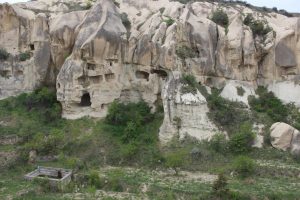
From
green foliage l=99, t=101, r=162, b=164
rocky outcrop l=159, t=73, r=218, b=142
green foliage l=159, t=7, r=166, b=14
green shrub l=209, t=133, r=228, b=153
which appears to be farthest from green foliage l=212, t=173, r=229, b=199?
green foliage l=159, t=7, r=166, b=14

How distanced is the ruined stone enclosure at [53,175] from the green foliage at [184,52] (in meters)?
10.00

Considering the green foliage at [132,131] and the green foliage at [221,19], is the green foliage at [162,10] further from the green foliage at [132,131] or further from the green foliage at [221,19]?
the green foliage at [132,131]

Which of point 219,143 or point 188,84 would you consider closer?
point 219,143

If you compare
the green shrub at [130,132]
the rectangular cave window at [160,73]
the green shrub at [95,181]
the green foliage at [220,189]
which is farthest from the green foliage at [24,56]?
the green foliage at [220,189]

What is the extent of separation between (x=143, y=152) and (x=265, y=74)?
10063 millimetres

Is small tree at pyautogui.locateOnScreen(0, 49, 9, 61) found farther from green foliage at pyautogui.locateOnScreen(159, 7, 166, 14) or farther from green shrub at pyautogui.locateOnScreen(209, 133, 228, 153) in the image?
green shrub at pyautogui.locateOnScreen(209, 133, 228, 153)

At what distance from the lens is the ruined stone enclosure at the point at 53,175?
20.9 meters

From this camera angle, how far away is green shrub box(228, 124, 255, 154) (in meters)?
24.0

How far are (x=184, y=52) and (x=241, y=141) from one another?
6834mm

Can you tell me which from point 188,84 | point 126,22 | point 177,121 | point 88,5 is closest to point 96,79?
point 126,22

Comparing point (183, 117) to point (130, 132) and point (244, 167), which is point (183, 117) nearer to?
point (130, 132)

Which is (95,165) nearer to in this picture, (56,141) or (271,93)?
(56,141)

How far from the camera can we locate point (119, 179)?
70.1 feet

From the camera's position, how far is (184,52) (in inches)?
1078
